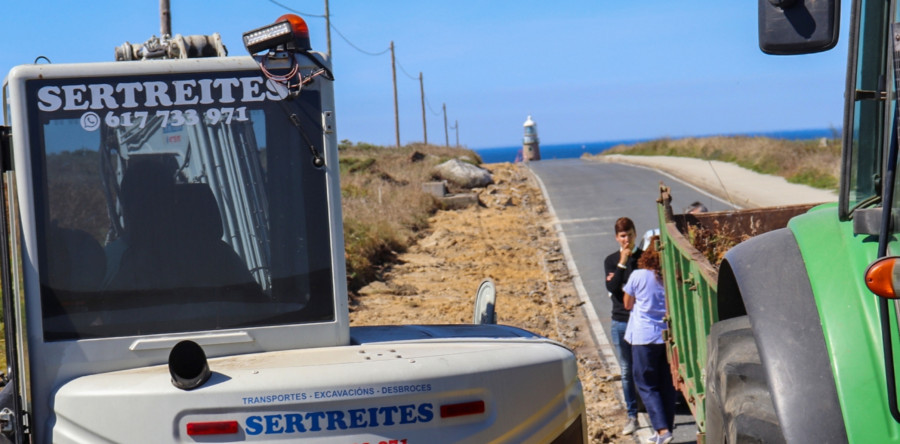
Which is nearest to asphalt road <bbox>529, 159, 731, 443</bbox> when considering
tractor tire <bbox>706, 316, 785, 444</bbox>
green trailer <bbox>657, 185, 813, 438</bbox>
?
green trailer <bbox>657, 185, 813, 438</bbox>

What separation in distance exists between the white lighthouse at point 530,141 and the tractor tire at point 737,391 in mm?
75194

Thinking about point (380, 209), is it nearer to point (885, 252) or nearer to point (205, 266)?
point (205, 266)

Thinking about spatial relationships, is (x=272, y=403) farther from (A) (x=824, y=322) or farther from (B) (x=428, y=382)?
(A) (x=824, y=322)

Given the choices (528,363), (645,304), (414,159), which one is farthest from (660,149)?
(528,363)

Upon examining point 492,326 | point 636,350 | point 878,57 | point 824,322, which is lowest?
point 636,350

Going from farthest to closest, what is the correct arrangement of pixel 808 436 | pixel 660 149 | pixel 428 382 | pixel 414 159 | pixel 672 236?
pixel 660 149 < pixel 414 159 < pixel 672 236 < pixel 428 382 < pixel 808 436

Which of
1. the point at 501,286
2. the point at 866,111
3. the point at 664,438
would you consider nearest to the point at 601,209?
the point at 501,286

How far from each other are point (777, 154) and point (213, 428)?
36.8m

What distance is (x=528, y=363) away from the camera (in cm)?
381

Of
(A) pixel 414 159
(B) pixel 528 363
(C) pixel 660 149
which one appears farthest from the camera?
(C) pixel 660 149

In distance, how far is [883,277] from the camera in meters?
2.55

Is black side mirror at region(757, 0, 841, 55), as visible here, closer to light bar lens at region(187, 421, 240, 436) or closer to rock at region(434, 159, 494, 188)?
light bar lens at region(187, 421, 240, 436)

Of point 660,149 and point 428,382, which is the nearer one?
point 428,382

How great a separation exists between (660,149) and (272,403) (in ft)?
188
